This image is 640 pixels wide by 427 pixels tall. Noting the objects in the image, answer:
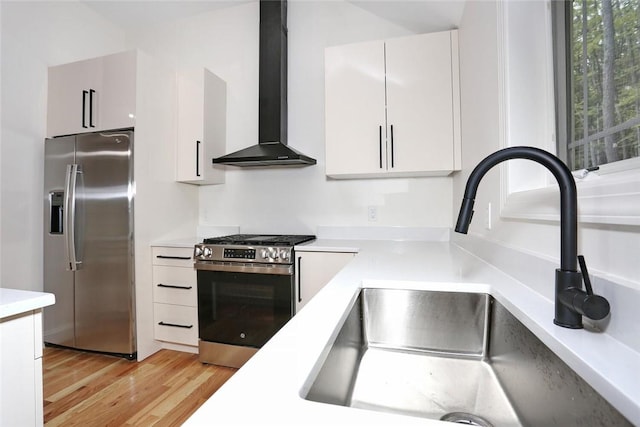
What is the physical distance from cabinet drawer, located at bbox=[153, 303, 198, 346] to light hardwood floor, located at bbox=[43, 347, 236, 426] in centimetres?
13

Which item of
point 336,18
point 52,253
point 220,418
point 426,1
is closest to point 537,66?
point 426,1

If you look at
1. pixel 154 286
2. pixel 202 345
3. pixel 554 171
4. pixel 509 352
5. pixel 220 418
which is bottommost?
pixel 202 345

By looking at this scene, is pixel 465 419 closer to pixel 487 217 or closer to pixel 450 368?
pixel 450 368

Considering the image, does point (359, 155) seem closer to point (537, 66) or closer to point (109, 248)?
point (537, 66)

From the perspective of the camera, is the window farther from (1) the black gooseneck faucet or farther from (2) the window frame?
(1) the black gooseneck faucet

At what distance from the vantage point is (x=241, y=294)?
6.88 ft

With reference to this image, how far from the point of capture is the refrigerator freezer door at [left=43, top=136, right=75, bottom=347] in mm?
2309

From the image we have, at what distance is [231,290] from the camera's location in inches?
83.4

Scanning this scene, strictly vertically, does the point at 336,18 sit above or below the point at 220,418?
above

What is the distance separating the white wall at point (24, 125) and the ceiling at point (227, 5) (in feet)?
1.45

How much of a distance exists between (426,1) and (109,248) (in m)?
2.77

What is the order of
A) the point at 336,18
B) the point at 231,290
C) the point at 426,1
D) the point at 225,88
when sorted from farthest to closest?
the point at 225,88 < the point at 336,18 < the point at 231,290 < the point at 426,1

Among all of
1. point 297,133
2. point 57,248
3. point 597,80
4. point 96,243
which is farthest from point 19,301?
point 297,133

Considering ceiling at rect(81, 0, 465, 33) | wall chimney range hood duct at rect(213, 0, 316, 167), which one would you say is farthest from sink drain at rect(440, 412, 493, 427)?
ceiling at rect(81, 0, 465, 33)
